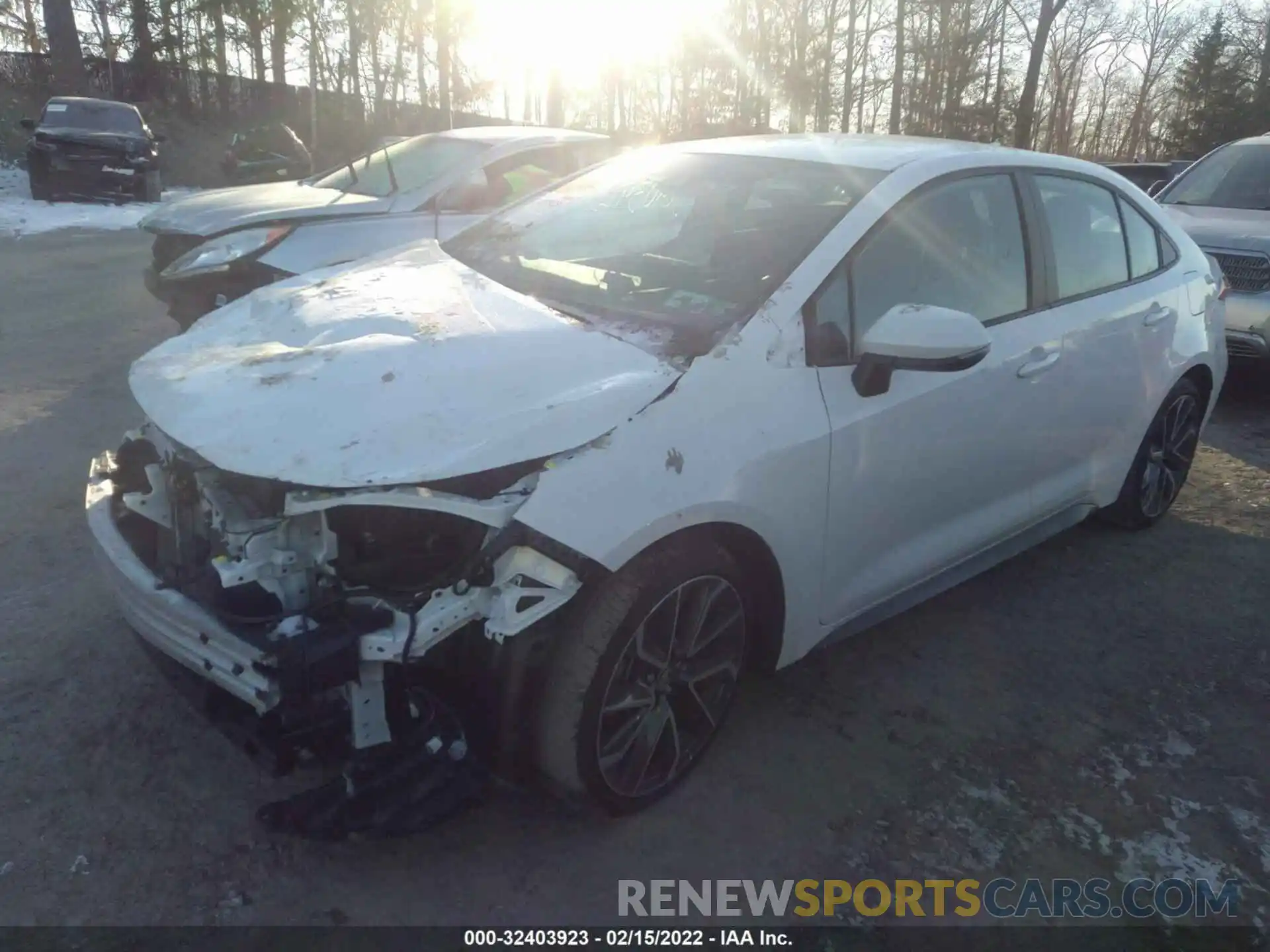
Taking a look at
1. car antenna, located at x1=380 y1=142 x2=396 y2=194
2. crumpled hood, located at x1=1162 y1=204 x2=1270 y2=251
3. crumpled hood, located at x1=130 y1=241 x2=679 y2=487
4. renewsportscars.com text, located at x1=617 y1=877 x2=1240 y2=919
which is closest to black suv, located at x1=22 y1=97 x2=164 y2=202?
car antenna, located at x1=380 y1=142 x2=396 y2=194

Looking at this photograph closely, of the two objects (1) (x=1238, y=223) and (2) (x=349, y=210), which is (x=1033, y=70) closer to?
(1) (x=1238, y=223)

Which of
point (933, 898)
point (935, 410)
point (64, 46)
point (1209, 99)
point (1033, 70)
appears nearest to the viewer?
point (933, 898)

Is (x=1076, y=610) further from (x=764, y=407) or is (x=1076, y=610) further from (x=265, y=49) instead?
(x=265, y=49)

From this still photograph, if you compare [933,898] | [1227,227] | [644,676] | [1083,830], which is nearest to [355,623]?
[644,676]

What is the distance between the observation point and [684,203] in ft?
11.5

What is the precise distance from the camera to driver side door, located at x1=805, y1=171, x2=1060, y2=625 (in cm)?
293

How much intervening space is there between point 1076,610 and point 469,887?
2683mm

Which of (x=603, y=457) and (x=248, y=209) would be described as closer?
(x=603, y=457)

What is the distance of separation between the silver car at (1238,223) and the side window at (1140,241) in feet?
7.76

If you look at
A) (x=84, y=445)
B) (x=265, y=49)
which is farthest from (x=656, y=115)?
(x=84, y=445)

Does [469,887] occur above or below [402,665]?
below

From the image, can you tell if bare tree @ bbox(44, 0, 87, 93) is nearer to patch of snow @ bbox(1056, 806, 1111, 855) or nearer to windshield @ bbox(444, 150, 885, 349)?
A: windshield @ bbox(444, 150, 885, 349)

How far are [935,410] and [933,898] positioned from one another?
1.40m

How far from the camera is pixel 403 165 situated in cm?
728
